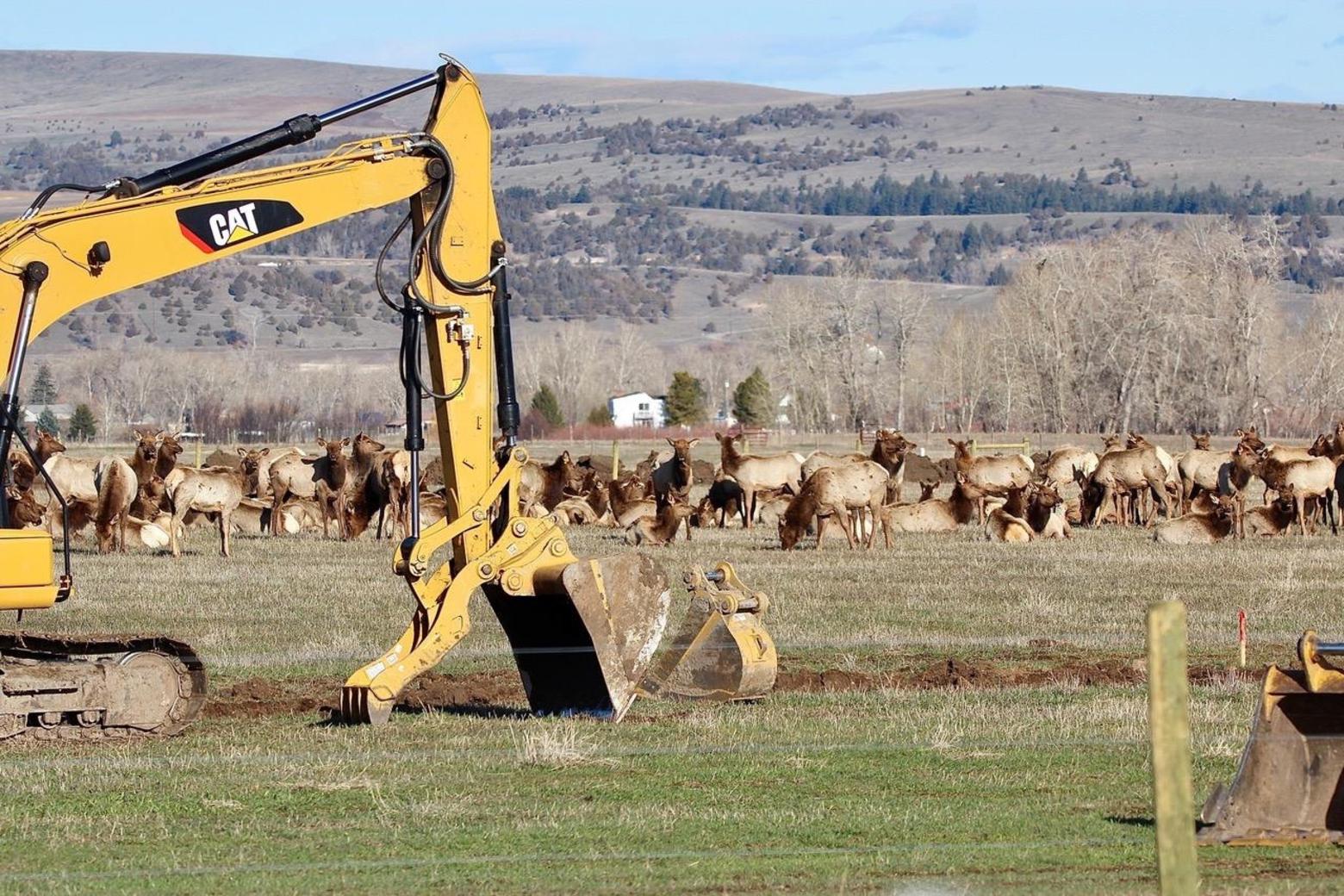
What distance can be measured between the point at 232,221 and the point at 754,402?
10550 cm

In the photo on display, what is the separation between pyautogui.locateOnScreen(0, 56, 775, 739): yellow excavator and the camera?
42.7ft

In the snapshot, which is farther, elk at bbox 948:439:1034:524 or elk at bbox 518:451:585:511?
elk at bbox 518:451:585:511

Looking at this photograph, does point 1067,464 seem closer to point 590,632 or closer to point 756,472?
point 756,472

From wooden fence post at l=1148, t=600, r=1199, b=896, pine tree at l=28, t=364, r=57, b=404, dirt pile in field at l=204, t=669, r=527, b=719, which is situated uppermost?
wooden fence post at l=1148, t=600, r=1199, b=896

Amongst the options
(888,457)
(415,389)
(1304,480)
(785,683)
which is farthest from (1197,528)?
(415,389)

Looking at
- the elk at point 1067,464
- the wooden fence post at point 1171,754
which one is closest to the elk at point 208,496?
the elk at point 1067,464

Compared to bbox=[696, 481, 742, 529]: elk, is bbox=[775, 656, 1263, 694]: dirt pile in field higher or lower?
higher

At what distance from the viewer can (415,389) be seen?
1380cm

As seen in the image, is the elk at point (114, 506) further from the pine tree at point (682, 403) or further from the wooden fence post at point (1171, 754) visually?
the pine tree at point (682, 403)

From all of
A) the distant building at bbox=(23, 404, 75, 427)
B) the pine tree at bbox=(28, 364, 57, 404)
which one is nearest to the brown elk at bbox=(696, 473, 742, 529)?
the pine tree at bbox=(28, 364, 57, 404)

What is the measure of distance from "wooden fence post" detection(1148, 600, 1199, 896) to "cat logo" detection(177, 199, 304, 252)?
27.8 ft

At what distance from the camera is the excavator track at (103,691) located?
1325 cm

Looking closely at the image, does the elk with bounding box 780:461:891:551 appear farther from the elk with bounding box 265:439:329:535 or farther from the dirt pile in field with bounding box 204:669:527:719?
the dirt pile in field with bounding box 204:669:527:719

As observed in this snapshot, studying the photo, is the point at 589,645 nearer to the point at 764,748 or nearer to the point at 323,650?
the point at 764,748
